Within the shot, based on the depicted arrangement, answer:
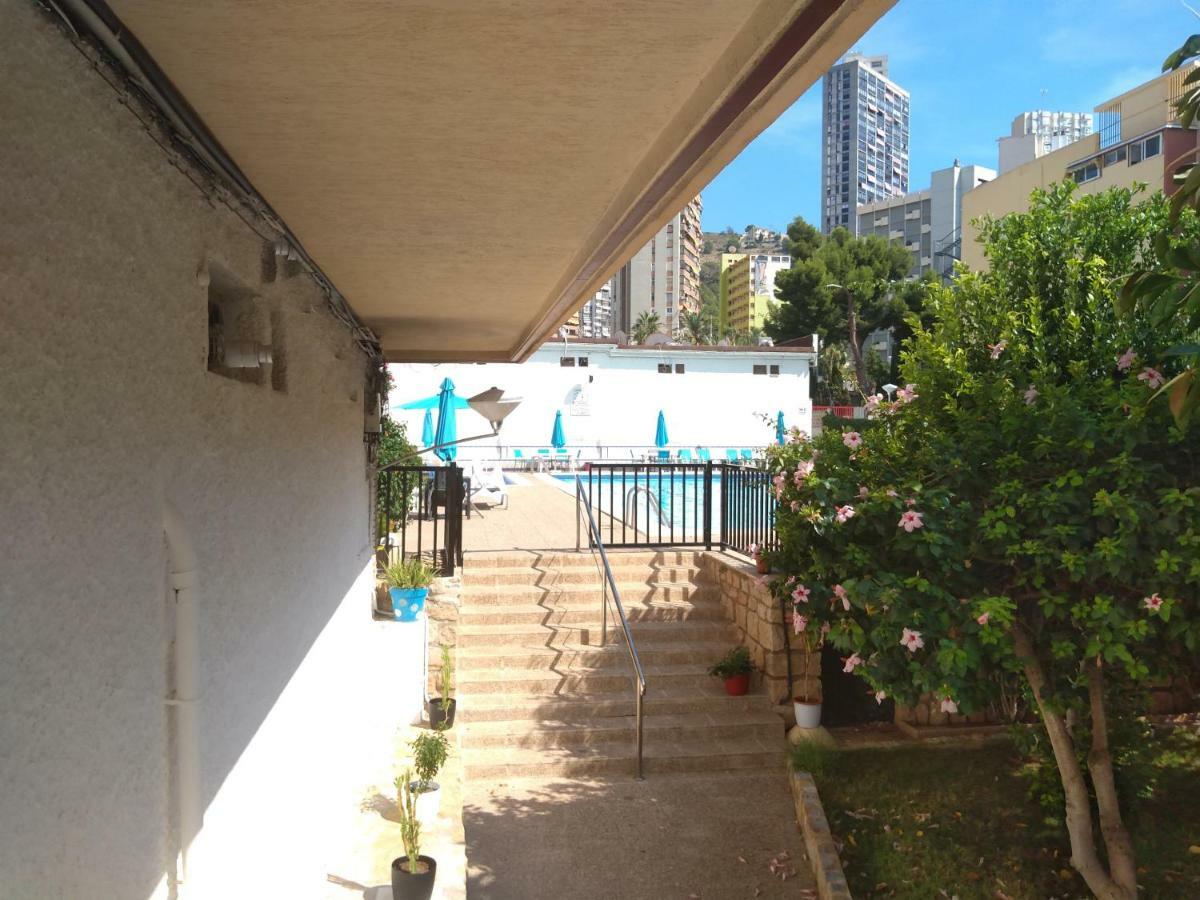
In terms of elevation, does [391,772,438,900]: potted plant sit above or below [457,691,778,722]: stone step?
above

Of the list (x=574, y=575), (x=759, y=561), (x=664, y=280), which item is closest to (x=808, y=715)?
(x=759, y=561)

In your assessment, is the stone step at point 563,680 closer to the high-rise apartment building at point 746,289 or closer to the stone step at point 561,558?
the stone step at point 561,558

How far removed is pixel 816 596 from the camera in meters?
5.66

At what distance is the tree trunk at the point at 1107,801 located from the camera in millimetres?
5555

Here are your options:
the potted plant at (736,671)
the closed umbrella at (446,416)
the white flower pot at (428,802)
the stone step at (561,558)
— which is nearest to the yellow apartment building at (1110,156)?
the closed umbrella at (446,416)

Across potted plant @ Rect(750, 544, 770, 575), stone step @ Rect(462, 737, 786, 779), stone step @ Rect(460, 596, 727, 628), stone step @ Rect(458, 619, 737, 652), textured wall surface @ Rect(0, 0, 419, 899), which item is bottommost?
stone step @ Rect(462, 737, 786, 779)

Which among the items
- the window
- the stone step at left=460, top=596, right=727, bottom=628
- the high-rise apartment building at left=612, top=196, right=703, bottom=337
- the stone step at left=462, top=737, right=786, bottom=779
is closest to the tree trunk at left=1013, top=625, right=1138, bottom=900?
the stone step at left=462, top=737, right=786, bottom=779

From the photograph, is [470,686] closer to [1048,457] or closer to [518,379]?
[1048,457]

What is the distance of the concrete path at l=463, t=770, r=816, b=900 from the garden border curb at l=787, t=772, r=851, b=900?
0.11 meters

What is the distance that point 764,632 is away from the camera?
8.72 meters

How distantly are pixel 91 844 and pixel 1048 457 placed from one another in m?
4.65

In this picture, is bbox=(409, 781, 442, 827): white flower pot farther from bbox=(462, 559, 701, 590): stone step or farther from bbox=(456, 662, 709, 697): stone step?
bbox=(462, 559, 701, 590): stone step

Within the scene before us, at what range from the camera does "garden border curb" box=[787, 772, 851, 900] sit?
19.5 feet

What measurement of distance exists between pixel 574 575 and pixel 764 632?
2416mm
